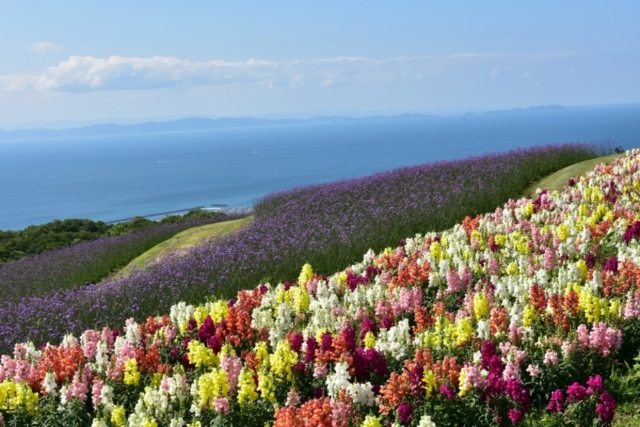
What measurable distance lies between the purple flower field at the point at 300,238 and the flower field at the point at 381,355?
2702 mm

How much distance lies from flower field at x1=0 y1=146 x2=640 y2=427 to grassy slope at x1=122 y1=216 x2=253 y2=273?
9389 mm

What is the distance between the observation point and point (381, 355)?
20.3ft

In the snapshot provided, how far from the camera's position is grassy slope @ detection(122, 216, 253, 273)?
1812 cm

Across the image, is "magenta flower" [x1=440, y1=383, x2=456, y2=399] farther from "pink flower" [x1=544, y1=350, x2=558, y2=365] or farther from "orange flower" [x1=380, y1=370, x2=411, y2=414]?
"pink flower" [x1=544, y1=350, x2=558, y2=365]

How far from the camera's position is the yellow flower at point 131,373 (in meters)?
6.70

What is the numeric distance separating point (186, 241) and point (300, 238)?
5935mm

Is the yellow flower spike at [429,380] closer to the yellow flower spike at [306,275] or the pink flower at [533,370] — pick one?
the pink flower at [533,370]

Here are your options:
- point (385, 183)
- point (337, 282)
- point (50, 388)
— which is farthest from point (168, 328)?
point (385, 183)

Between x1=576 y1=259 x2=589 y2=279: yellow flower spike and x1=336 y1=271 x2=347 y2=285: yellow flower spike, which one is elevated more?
x1=576 y1=259 x2=589 y2=279: yellow flower spike

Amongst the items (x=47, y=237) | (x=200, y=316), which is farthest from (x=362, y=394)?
(x=47, y=237)

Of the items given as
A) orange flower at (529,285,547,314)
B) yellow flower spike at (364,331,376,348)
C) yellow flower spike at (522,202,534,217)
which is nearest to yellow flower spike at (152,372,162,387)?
yellow flower spike at (364,331,376,348)

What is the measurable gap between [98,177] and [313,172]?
4979cm

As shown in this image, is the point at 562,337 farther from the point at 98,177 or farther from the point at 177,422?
the point at 98,177

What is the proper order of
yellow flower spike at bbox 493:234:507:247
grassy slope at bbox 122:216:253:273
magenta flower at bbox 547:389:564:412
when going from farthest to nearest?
grassy slope at bbox 122:216:253:273, yellow flower spike at bbox 493:234:507:247, magenta flower at bbox 547:389:564:412
